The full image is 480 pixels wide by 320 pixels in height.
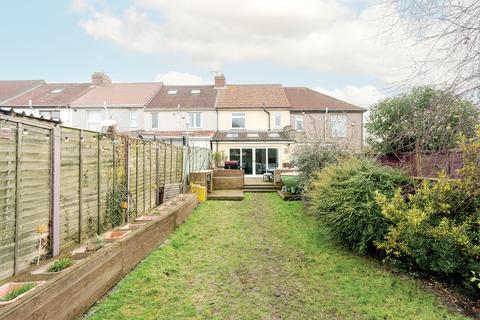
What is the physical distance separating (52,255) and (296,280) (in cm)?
369

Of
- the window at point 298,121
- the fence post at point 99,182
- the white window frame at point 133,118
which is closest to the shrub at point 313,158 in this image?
the fence post at point 99,182

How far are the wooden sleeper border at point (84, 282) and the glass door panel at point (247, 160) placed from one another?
1622cm

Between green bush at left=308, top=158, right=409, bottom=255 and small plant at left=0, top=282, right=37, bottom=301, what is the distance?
510 cm

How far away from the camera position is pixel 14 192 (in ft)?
Answer: 11.8

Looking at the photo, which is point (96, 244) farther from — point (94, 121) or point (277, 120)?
point (94, 121)

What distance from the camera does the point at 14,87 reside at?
27469 mm

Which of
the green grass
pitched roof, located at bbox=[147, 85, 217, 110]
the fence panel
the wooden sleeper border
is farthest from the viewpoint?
pitched roof, located at bbox=[147, 85, 217, 110]

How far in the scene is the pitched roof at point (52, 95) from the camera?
24219mm

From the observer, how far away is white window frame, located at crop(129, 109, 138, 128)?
2464 cm

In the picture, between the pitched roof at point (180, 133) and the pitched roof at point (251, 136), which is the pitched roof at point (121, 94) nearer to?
the pitched roof at point (180, 133)

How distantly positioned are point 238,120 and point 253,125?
1.29 meters

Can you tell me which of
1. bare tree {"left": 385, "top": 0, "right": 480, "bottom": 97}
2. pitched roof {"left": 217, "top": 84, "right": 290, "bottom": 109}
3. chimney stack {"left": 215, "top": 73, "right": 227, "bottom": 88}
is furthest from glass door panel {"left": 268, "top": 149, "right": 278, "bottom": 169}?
bare tree {"left": 385, "top": 0, "right": 480, "bottom": 97}

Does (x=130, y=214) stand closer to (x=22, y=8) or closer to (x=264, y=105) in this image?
(x=22, y=8)

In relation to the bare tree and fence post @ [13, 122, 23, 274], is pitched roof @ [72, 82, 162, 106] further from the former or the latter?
the bare tree
